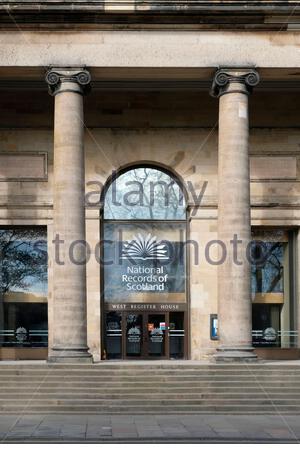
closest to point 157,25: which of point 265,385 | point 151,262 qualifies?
point 151,262

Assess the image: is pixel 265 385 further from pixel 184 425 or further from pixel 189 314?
pixel 189 314

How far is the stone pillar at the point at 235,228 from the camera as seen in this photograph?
30.4 m

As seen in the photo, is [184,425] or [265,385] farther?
[265,385]

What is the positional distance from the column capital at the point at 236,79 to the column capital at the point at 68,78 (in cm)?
517

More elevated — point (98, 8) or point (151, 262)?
point (98, 8)

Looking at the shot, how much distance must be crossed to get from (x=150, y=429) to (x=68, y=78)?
48.1 feet

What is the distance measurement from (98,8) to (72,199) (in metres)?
7.48

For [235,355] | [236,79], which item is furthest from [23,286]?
[236,79]

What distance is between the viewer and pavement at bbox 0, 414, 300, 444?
2056 cm

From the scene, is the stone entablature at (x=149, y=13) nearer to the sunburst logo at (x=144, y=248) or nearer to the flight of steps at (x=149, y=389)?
the sunburst logo at (x=144, y=248)

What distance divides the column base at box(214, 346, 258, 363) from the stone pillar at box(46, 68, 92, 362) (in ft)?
16.3

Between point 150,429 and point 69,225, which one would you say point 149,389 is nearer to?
point 150,429

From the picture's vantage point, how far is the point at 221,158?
102 feet

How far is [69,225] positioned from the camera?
30297 millimetres
